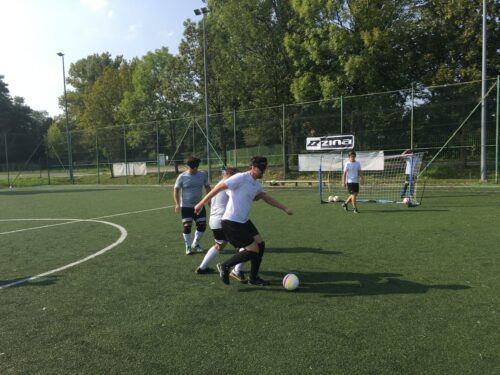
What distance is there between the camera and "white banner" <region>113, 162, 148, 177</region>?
30528mm

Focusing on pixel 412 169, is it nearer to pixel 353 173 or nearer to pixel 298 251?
pixel 353 173

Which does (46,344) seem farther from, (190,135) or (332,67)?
(190,135)

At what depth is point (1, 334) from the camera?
399cm

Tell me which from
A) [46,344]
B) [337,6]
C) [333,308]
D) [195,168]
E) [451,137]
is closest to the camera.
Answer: [46,344]

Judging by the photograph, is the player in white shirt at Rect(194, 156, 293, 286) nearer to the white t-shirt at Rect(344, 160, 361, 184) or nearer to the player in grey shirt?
the player in grey shirt

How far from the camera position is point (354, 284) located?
17.0 ft

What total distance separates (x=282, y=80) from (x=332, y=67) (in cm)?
431

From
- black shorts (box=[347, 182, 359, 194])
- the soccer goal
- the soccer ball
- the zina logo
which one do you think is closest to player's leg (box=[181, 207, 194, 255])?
the soccer ball

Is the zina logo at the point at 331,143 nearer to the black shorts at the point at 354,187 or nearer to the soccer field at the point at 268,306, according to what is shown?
the black shorts at the point at 354,187

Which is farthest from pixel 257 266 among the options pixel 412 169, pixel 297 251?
pixel 412 169

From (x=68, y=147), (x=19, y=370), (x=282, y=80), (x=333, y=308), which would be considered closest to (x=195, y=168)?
(x=333, y=308)

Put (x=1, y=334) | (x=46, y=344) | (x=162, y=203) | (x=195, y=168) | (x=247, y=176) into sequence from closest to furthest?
1. (x=46, y=344)
2. (x=1, y=334)
3. (x=247, y=176)
4. (x=195, y=168)
5. (x=162, y=203)

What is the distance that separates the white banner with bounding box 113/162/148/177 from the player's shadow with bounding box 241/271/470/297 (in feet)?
86.6

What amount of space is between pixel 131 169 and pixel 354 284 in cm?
2836
